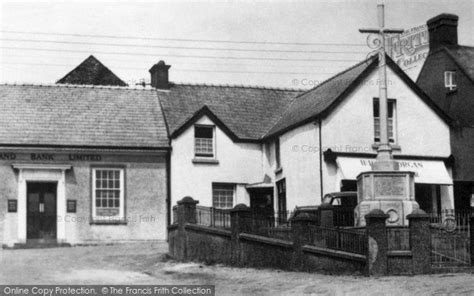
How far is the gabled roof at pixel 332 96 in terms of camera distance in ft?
104

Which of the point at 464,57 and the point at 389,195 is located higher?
the point at 464,57

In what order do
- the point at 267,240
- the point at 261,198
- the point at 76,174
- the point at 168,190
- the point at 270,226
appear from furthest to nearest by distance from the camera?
the point at 261,198
the point at 168,190
the point at 76,174
the point at 270,226
the point at 267,240

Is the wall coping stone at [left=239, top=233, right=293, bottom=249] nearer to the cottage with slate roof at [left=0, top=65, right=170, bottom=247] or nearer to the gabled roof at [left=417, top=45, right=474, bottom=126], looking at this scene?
the cottage with slate roof at [left=0, top=65, right=170, bottom=247]

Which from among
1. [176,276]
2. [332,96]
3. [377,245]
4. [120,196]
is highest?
[332,96]

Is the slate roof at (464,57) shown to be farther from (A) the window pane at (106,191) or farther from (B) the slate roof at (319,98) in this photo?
(A) the window pane at (106,191)

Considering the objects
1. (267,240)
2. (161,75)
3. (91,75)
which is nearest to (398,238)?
(267,240)

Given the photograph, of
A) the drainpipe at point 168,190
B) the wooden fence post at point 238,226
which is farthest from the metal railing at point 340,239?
the drainpipe at point 168,190

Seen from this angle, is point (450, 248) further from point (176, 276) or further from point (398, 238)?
point (176, 276)

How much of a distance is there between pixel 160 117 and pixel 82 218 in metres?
5.86

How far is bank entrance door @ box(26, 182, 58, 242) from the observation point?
3216 centimetres

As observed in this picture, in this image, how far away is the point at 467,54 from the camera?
41344mm

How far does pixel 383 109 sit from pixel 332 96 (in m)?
8.19

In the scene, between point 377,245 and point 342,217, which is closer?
point 377,245

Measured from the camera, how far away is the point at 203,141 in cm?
3509
